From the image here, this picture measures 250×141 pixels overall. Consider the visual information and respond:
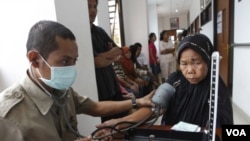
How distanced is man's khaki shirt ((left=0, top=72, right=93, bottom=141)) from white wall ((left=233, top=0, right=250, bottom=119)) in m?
2.48

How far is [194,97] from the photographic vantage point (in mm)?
1149

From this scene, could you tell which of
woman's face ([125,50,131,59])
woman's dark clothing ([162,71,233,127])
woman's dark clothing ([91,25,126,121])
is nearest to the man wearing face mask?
woman's dark clothing ([162,71,233,127])

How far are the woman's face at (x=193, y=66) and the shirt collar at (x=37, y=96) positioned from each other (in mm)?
705

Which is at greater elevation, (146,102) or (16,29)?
(16,29)

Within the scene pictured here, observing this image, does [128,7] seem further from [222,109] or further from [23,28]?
[222,109]

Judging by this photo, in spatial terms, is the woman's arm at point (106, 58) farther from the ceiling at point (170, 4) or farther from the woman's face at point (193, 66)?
the ceiling at point (170, 4)

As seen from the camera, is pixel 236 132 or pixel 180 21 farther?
pixel 180 21

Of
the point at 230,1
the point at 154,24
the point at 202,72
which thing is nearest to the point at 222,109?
the point at 202,72

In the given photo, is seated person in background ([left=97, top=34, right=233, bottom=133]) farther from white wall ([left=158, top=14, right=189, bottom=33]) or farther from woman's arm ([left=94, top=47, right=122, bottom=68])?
white wall ([left=158, top=14, right=189, bottom=33])

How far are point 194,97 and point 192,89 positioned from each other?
0.05m

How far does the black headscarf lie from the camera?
1.05m

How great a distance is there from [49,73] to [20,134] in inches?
10.9

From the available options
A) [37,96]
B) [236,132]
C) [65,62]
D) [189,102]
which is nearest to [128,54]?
[189,102]

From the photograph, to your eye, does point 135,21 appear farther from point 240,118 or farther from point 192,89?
point 192,89
